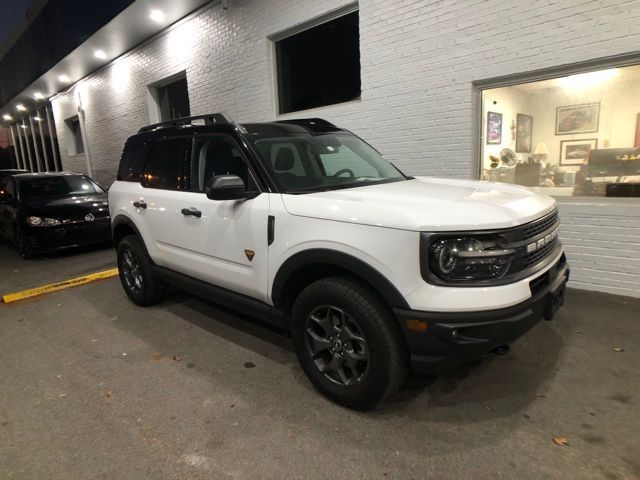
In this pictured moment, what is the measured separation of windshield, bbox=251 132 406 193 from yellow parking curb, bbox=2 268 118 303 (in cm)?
403

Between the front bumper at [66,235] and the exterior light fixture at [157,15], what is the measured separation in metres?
4.54

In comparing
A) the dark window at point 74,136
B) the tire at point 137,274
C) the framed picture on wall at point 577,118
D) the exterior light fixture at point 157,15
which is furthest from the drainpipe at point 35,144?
the framed picture on wall at point 577,118

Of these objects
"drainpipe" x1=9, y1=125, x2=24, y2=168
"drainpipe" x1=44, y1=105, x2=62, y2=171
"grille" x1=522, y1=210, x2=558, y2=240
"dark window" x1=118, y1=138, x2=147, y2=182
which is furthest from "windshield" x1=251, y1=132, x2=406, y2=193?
"drainpipe" x1=9, y1=125, x2=24, y2=168

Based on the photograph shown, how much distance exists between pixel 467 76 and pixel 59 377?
5.24 metres

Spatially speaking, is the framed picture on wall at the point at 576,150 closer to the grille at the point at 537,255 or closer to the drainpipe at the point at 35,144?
the grille at the point at 537,255

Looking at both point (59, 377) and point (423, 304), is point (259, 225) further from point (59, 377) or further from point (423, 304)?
point (59, 377)

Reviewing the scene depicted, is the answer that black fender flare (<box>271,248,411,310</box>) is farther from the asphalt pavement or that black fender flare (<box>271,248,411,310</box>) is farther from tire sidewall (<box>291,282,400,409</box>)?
the asphalt pavement

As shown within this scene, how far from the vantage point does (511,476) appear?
203 cm

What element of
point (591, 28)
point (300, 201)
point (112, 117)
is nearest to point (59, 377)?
point (300, 201)

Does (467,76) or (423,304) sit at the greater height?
(467,76)

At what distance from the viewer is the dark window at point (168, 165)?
3.69 meters

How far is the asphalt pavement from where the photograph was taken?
7.05 feet

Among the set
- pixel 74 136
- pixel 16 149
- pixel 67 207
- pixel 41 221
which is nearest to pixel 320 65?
pixel 67 207

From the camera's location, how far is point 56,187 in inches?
320
